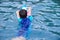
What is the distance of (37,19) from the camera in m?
→ 7.52

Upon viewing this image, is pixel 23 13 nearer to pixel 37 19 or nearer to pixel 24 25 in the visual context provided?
pixel 24 25

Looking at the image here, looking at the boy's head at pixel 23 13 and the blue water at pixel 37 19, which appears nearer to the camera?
the boy's head at pixel 23 13

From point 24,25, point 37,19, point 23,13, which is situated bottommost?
point 37,19

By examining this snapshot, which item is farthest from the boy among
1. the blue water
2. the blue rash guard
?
the blue water

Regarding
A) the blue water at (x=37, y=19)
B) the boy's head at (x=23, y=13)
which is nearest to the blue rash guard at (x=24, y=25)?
the boy's head at (x=23, y=13)

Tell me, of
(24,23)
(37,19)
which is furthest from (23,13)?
(37,19)

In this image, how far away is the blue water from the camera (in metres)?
6.54

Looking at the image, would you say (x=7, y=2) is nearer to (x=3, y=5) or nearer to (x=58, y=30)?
(x=3, y=5)

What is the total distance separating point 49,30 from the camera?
6.80 m

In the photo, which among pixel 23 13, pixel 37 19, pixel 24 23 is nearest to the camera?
pixel 23 13

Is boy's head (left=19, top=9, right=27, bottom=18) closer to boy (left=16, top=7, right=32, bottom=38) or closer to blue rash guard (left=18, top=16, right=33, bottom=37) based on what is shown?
boy (left=16, top=7, right=32, bottom=38)

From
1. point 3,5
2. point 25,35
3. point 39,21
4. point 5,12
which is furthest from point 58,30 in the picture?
point 3,5

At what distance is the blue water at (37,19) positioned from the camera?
654 centimetres

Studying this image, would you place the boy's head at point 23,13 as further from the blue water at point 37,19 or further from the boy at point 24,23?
the blue water at point 37,19
